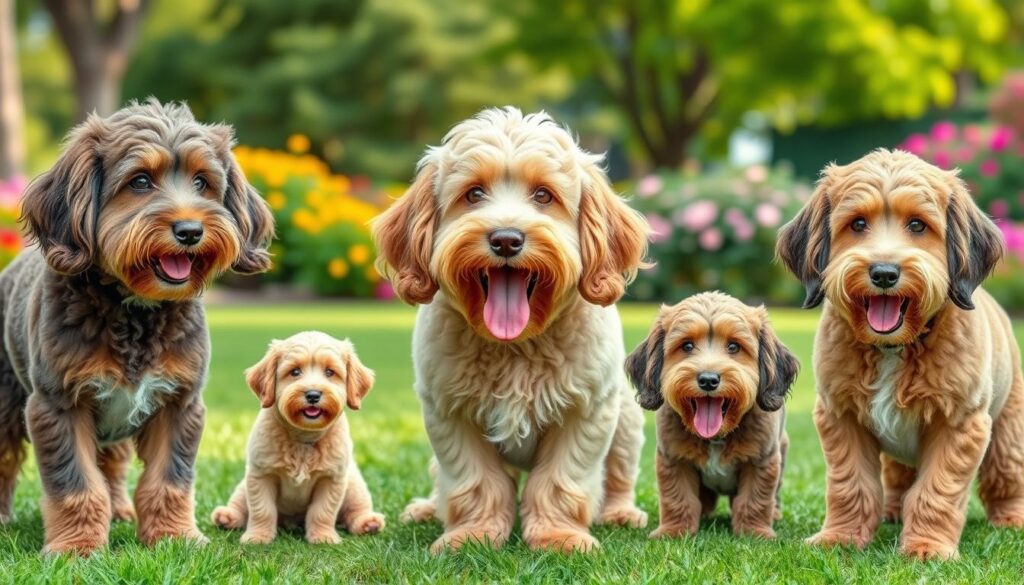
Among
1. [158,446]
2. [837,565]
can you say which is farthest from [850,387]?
[158,446]

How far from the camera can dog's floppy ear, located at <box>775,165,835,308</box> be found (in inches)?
205

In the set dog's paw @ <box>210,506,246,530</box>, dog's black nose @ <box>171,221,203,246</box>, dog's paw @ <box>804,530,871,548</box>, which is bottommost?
dog's paw @ <box>210,506,246,530</box>

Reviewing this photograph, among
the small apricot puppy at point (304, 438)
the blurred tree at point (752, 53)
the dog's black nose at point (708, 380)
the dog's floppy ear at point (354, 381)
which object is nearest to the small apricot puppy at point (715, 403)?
the dog's black nose at point (708, 380)

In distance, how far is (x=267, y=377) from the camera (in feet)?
18.8

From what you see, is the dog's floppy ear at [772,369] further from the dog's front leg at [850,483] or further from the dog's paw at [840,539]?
the dog's paw at [840,539]

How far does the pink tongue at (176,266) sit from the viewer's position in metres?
4.93

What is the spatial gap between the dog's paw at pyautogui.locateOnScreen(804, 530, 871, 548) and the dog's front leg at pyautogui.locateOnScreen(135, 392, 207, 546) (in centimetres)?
259

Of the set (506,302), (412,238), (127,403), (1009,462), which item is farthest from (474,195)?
(1009,462)

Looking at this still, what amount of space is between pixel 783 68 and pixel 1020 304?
11980 mm

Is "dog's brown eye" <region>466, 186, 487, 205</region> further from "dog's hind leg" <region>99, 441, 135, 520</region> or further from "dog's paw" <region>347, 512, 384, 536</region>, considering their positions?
"dog's hind leg" <region>99, 441, 135, 520</region>

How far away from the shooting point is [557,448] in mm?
5340

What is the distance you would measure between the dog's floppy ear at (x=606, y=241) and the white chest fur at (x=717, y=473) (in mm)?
944

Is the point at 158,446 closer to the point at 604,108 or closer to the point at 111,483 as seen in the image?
the point at 111,483

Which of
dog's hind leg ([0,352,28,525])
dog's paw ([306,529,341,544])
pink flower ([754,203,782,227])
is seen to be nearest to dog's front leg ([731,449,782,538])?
dog's paw ([306,529,341,544])
